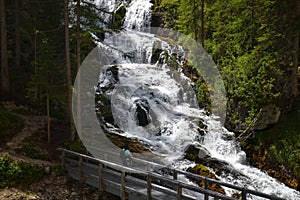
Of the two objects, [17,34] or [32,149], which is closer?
[32,149]

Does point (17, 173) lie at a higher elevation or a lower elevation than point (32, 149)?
lower

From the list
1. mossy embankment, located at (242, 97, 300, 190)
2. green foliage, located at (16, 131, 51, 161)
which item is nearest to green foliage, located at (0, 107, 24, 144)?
green foliage, located at (16, 131, 51, 161)

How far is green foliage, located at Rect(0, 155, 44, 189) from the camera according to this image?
1127 cm

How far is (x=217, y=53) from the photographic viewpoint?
2016 centimetres

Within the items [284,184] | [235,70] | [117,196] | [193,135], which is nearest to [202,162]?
[193,135]

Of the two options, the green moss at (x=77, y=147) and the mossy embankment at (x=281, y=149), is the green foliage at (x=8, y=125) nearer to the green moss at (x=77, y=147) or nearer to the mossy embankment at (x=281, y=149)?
the green moss at (x=77, y=147)

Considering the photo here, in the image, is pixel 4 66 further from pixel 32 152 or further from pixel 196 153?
pixel 196 153

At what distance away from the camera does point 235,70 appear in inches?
673

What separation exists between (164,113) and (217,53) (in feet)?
19.3

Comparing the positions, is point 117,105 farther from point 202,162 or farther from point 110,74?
point 202,162

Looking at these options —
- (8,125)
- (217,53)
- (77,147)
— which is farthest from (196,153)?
(8,125)

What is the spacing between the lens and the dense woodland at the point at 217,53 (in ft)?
48.4

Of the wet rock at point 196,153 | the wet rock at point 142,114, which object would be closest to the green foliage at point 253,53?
the wet rock at point 196,153

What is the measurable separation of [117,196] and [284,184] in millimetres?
7323
